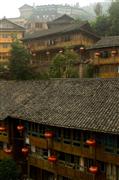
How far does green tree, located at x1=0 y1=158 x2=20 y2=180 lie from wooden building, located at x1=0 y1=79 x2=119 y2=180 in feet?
6.25

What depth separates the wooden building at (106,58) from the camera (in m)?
44.0

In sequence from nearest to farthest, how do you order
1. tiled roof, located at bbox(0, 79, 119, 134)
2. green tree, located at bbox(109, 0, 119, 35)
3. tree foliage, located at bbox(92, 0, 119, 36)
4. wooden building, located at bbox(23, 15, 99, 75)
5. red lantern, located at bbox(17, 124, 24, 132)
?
tiled roof, located at bbox(0, 79, 119, 134) → red lantern, located at bbox(17, 124, 24, 132) → wooden building, located at bbox(23, 15, 99, 75) → green tree, located at bbox(109, 0, 119, 35) → tree foliage, located at bbox(92, 0, 119, 36)

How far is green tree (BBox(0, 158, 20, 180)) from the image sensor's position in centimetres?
2833

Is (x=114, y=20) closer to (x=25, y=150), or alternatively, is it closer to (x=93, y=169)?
(x=25, y=150)

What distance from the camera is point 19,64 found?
49.5m

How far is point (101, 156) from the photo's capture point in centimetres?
2502

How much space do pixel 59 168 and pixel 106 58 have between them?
1998 cm

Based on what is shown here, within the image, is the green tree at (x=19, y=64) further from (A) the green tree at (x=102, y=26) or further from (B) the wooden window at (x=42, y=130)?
(B) the wooden window at (x=42, y=130)

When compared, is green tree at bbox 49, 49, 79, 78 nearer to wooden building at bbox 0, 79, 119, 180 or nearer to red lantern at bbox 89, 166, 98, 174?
wooden building at bbox 0, 79, 119, 180

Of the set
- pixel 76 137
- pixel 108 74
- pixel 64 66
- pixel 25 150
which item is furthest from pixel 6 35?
pixel 76 137

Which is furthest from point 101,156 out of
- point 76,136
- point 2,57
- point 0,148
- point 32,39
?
point 2,57

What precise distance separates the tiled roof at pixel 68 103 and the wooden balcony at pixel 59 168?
12.1ft

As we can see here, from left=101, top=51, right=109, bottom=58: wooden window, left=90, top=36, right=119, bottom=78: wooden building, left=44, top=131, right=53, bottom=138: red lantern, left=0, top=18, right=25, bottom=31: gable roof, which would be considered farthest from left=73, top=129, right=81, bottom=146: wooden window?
left=0, top=18, right=25, bottom=31: gable roof

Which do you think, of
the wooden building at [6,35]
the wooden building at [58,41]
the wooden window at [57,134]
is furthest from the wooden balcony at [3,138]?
the wooden building at [6,35]
